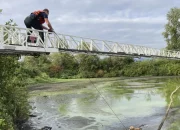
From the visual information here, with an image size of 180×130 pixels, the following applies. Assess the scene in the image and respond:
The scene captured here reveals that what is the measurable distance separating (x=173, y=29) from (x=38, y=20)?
52025 millimetres

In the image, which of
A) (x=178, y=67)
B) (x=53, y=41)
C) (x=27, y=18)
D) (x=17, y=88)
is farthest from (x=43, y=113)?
(x=178, y=67)

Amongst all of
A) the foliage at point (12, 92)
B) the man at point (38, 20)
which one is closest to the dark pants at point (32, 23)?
the man at point (38, 20)

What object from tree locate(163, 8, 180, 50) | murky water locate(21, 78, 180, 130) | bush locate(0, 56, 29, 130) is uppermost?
tree locate(163, 8, 180, 50)

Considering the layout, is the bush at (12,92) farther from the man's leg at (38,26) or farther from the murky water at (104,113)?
the man's leg at (38,26)

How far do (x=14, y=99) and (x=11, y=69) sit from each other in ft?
5.93

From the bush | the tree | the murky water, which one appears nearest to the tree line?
the tree

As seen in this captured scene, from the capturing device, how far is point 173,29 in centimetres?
6175

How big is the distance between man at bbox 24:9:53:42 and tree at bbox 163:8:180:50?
164ft

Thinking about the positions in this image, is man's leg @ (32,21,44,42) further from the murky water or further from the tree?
the tree

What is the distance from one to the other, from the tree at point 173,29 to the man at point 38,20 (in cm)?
5004

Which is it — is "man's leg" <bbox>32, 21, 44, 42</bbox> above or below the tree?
below

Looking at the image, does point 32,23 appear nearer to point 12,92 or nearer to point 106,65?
point 12,92

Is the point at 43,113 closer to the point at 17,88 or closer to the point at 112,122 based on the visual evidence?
the point at 17,88

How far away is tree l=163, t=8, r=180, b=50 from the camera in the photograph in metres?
61.4
